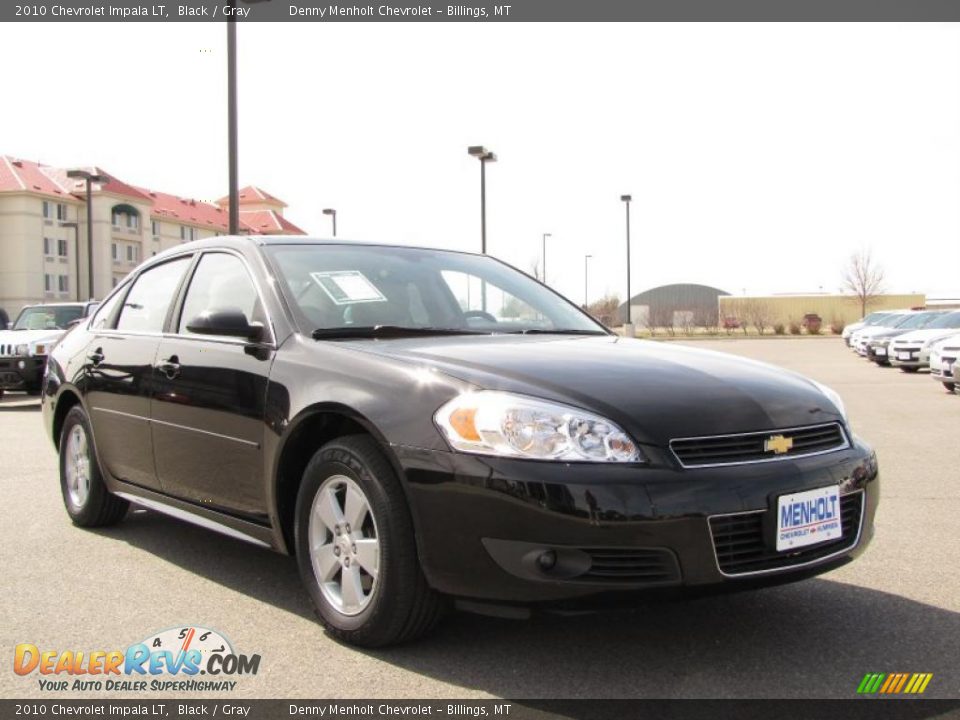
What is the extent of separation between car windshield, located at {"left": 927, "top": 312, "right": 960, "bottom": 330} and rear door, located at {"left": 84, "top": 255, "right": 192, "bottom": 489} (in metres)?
22.4

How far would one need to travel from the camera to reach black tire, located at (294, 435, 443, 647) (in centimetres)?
338

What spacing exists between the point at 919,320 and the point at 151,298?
1009 inches

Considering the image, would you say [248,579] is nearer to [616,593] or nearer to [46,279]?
[616,593]

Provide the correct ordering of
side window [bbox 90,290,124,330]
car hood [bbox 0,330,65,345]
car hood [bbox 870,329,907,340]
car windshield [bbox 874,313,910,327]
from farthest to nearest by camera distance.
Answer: car windshield [bbox 874,313,910,327] → car hood [bbox 870,329,907,340] → car hood [bbox 0,330,65,345] → side window [bbox 90,290,124,330]

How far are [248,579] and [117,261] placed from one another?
252 ft

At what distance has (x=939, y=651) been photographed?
3.57m

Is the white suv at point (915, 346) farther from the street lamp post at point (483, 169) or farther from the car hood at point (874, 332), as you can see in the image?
the street lamp post at point (483, 169)

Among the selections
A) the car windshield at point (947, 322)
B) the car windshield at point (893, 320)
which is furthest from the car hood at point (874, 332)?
the car windshield at point (947, 322)

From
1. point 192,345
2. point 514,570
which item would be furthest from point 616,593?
point 192,345

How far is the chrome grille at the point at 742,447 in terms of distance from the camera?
3.27m

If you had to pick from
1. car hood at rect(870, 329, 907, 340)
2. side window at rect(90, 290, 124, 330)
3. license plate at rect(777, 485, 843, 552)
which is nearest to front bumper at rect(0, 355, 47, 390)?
side window at rect(90, 290, 124, 330)

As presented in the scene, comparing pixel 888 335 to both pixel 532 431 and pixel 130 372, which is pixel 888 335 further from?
pixel 532 431

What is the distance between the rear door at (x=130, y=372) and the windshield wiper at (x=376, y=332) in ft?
4.20

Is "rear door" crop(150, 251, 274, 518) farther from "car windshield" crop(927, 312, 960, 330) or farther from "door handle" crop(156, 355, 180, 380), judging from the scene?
"car windshield" crop(927, 312, 960, 330)
